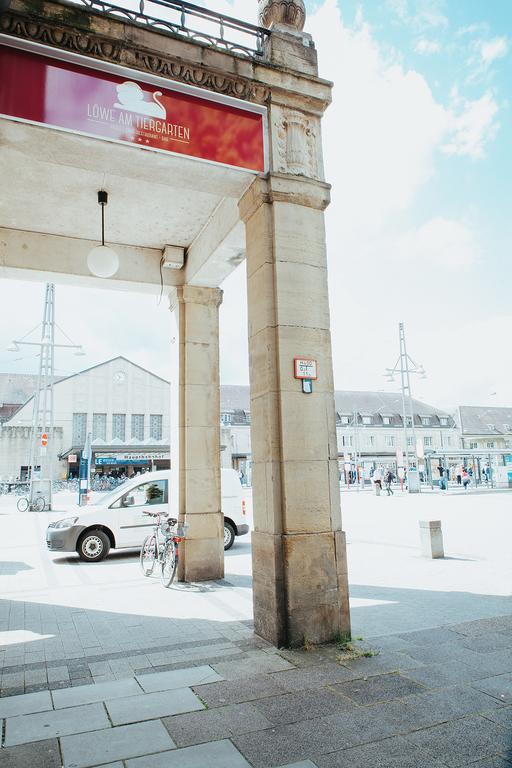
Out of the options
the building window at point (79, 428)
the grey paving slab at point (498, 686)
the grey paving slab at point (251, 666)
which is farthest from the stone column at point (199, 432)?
the building window at point (79, 428)

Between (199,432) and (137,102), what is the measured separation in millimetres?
5076

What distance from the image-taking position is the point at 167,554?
27.2 ft

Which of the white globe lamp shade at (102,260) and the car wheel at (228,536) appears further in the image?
the car wheel at (228,536)

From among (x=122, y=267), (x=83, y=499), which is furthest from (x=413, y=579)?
(x=83, y=499)

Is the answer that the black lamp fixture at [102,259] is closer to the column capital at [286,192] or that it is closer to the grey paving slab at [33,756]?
the column capital at [286,192]

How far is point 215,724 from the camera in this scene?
11.6ft

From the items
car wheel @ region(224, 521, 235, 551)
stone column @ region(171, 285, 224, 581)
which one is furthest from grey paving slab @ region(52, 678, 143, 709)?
car wheel @ region(224, 521, 235, 551)

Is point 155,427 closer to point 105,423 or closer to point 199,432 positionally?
point 105,423

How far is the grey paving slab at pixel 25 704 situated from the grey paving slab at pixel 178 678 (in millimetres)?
730

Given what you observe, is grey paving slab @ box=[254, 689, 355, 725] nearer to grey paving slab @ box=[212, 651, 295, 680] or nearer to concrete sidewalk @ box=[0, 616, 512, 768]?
concrete sidewalk @ box=[0, 616, 512, 768]

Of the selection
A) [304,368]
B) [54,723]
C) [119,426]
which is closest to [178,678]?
[54,723]

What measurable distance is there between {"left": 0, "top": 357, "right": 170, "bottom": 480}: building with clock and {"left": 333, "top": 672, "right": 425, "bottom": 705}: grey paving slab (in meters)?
46.0

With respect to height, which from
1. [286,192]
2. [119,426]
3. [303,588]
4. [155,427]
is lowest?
[303,588]

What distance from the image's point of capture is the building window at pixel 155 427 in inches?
2085
